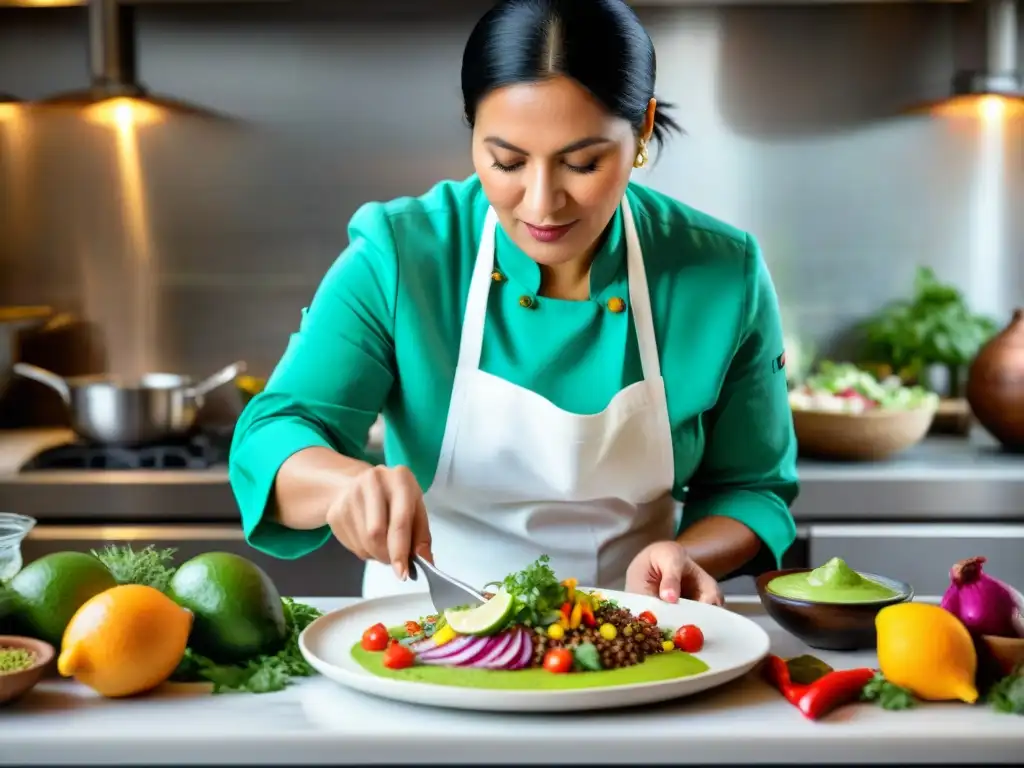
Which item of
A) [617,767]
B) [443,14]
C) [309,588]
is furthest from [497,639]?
[443,14]

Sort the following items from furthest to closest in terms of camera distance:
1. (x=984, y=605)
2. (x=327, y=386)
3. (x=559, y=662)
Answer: (x=327, y=386) → (x=984, y=605) → (x=559, y=662)

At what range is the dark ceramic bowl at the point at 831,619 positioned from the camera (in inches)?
54.5

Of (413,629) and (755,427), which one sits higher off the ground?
(755,427)

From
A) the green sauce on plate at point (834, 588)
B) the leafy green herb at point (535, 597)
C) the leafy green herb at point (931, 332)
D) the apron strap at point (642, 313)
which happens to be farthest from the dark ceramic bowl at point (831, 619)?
the leafy green herb at point (931, 332)

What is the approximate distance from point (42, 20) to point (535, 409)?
2.31 meters

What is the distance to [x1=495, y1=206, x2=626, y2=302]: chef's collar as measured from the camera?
1.82m

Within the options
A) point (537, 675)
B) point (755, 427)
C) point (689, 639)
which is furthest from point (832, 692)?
point (755, 427)

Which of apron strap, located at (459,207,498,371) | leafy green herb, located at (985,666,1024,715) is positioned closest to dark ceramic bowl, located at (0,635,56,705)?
apron strap, located at (459,207,498,371)

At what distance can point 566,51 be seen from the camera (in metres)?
1.54

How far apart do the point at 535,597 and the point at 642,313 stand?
0.64 meters

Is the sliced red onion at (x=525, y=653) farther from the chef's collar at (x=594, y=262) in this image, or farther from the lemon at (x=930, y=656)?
the chef's collar at (x=594, y=262)

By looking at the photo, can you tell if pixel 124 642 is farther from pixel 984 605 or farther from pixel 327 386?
pixel 984 605

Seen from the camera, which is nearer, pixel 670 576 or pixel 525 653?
pixel 525 653

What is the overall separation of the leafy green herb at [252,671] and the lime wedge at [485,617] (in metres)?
0.17
